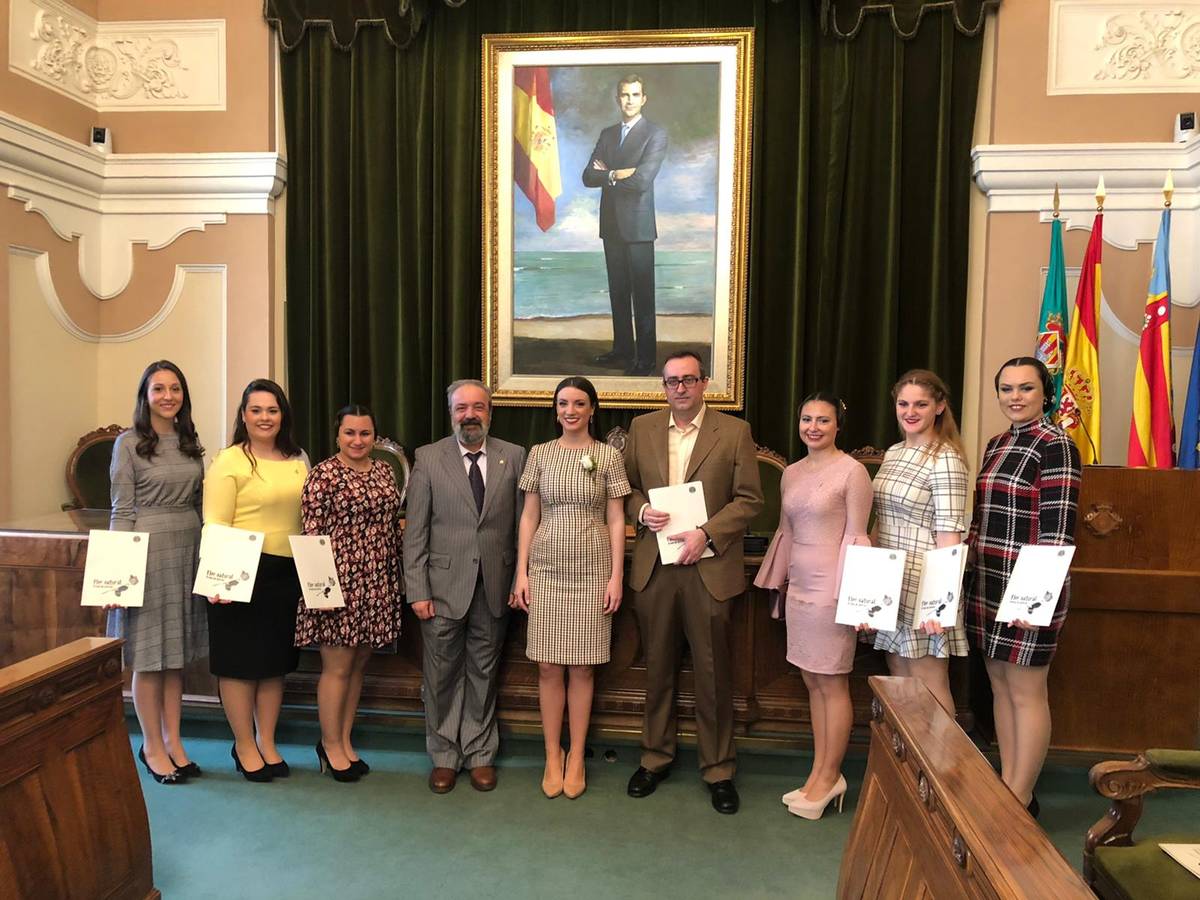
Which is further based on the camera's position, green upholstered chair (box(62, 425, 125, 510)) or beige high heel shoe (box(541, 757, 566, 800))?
green upholstered chair (box(62, 425, 125, 510))

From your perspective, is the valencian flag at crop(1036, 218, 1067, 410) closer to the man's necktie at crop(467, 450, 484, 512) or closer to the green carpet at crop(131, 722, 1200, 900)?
the green carpet at crop(131, 722, 1200, 900)

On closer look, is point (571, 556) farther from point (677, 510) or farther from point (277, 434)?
point (277, 434)

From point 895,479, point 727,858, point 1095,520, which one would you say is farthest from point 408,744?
point 1095,520

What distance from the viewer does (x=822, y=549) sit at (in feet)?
8.80

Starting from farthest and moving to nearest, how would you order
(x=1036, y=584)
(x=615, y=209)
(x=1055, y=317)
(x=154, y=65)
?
(x=154, y=65) → (x=615, y=209) → (x=1055, y=317) → (x=1036, y=584)

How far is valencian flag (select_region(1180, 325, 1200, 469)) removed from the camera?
143 inches

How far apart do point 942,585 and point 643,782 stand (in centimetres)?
128

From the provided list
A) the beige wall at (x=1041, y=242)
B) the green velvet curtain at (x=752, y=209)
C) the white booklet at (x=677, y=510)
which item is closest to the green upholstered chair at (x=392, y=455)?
the green velvet curtain at (x=752, y=209)

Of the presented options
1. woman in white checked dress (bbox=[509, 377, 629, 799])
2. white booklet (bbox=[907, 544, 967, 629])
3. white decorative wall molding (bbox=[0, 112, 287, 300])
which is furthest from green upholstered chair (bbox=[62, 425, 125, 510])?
white booklet (bbox=[907, 544, 967, 629])

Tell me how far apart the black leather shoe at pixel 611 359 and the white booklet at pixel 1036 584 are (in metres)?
2.62

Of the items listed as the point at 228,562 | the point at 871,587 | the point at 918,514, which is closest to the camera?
the point at 871,587

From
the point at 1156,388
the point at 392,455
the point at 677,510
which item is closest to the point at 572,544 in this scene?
the point at 677,510

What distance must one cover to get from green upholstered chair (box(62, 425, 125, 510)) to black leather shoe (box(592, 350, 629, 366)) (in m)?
2.75

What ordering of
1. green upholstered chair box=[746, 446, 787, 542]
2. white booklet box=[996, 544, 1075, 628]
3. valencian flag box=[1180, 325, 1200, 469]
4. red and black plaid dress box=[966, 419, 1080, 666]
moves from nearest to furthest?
white booklet box=[996, 544, 1075, 628], red and black plaid dress box=[966, 419, 1080, 666], valencian flag box=[1180, 325, 1200, 469], green upholstered chair box=[746, 446, 787, 542]
